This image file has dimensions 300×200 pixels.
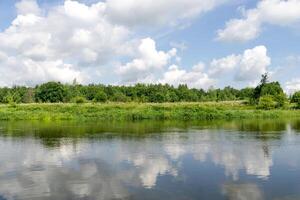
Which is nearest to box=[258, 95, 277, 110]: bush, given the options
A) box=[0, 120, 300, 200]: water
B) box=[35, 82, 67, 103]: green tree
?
box=[0, 120, 300, 200]: water

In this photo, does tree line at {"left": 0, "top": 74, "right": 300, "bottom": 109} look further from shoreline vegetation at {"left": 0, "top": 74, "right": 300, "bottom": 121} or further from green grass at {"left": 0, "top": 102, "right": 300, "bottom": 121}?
green grass at {"left": 0, "top": 102, "right": 300, "bottom": 121}

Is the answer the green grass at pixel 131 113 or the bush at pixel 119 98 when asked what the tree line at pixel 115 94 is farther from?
the green grass at pixel 131 113

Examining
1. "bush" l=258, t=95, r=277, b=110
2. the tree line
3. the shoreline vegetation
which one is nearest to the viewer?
the shoreline vegetation

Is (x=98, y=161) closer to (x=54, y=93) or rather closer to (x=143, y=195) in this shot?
(x=143, y=195)

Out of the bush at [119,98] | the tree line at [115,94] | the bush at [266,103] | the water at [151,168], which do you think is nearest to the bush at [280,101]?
the bush at [266,103]

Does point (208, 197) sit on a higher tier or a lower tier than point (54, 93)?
lower

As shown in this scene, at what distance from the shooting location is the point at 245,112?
81312 millimetres

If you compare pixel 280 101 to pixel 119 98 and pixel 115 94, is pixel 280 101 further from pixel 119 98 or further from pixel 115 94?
pixel 115 94

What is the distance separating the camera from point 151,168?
83.5 ft

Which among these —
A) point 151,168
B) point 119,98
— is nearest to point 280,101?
point 119,98

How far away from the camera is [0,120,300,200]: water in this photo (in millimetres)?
19516

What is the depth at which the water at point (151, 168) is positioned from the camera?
1952 cm

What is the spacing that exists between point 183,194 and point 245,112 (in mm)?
64770

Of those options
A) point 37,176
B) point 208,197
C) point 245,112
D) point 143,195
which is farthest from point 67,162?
point 245,112
